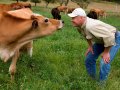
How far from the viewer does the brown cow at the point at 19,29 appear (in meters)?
7.19

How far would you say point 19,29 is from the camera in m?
7.29

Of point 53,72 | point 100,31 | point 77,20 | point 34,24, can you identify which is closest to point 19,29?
point 34,24

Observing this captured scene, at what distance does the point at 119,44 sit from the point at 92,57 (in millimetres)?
669

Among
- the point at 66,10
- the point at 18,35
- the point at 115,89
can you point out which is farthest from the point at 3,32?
the point at 66,10

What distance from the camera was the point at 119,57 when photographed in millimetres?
10648

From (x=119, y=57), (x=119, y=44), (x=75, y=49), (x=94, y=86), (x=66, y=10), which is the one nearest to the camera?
(x=94, y=86)

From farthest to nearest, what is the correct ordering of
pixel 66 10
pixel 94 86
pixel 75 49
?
1. pixel 66 10
2. pixel 75 49
3. pixel 94 86

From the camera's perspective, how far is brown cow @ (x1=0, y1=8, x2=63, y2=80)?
23.6 feet

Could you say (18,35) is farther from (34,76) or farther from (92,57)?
(92,57)

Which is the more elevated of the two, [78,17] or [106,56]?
[78,17]

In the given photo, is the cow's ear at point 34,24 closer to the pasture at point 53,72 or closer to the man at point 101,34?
the man at point 101,34

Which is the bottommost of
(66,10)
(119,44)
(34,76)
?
(66,10)

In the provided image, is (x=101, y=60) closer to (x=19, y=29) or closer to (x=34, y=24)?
(x=34, y=24)

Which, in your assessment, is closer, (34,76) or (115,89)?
(115,89)
